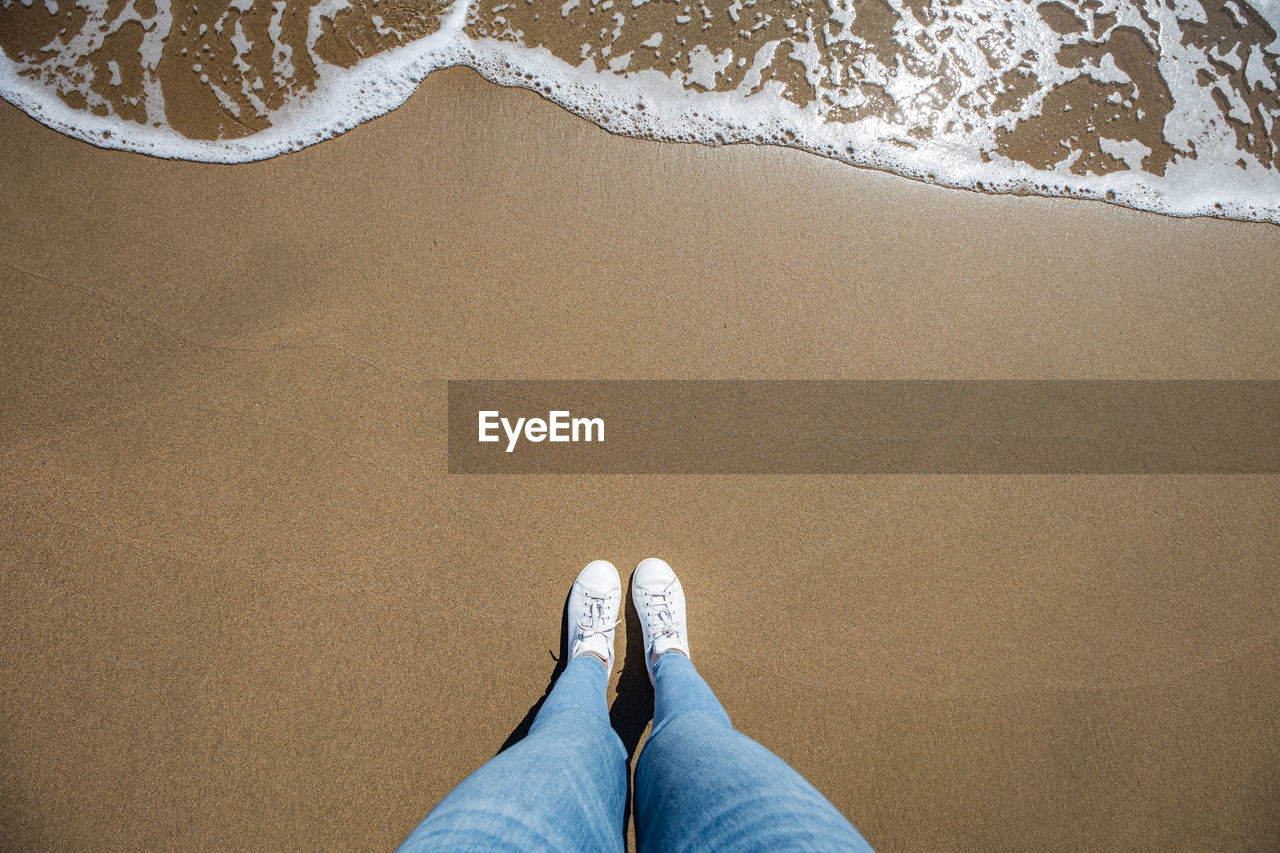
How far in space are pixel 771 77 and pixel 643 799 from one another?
235cm

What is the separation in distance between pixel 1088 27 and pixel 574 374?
2453 mm

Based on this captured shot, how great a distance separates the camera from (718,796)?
100 centimetres

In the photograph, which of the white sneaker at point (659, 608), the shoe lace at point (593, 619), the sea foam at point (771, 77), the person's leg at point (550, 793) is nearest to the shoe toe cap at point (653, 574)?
the white sneaker at point (659, 608)

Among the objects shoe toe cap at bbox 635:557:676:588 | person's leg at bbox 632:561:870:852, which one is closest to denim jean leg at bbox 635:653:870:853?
person's leg at bbox 632:561:870:852

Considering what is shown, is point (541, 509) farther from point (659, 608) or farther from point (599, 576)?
point (659, 608)

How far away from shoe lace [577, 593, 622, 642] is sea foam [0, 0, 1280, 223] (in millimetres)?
1601

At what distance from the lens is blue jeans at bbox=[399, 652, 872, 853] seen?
3.05 feet

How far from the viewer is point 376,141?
1.95m

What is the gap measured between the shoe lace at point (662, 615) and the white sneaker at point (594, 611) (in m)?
0.11

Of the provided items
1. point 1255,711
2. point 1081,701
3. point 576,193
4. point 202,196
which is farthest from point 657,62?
point 1255,711

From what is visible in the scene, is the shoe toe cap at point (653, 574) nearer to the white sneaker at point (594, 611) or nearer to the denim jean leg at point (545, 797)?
the white sneaker at point (594, 611)

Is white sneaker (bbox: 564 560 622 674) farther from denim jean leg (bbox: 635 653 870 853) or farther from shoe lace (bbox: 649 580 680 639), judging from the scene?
denim jean leg (bbox: 635 653 870 853)

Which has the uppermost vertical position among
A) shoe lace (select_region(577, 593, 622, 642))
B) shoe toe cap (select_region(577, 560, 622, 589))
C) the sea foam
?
the sea foam

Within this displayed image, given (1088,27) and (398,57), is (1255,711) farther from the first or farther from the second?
(398,57)
